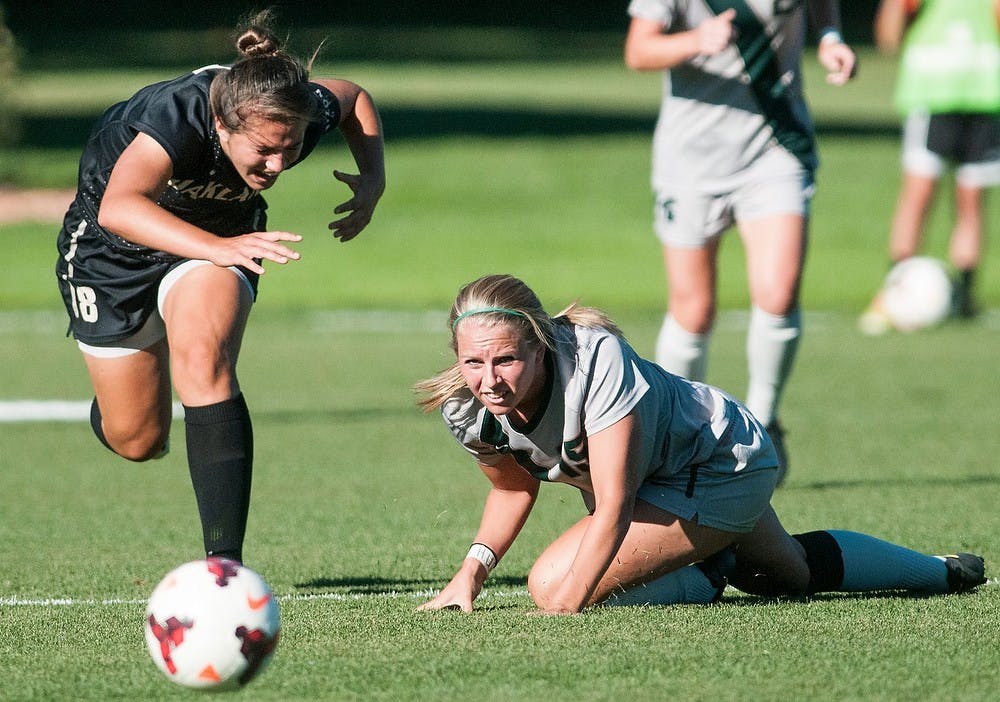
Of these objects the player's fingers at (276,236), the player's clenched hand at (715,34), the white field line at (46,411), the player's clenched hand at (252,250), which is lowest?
the white field line at (46,411)

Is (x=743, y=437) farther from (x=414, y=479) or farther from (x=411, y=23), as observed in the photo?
(x=411, y=23)

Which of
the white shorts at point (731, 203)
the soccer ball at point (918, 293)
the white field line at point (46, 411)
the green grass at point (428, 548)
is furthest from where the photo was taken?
the soccer ball at point (918, 293)

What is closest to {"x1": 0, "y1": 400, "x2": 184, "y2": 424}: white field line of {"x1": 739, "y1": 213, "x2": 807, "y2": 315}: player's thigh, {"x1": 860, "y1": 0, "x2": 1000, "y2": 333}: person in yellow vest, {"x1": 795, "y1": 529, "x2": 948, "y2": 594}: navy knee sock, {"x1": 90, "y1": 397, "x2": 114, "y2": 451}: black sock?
{"x1": 90, "y1": 397, "x2": 114, "y2": 451}: black sock

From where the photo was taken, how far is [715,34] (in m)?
6.42

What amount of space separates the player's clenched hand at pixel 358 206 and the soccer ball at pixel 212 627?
1.71 meters

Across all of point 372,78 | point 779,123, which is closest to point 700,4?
point 779,123

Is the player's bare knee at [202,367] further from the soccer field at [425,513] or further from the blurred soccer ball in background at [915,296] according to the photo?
the blurred soccer ball in background at [915,296]

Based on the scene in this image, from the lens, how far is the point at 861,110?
3291 centimetres

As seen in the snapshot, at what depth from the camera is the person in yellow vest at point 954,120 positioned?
41.3 ft

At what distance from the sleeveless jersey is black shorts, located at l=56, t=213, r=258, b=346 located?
28.5ft

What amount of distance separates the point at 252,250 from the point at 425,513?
255 centimetres

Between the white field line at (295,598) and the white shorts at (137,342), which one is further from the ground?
the white shorts at (137,342)

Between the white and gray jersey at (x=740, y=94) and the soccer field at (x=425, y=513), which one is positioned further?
the white and gray jersey at (x=740, y=94)

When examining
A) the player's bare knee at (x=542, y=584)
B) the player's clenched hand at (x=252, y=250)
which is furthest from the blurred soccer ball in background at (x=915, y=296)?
the player's clenched hand at (x=252, y=250)
